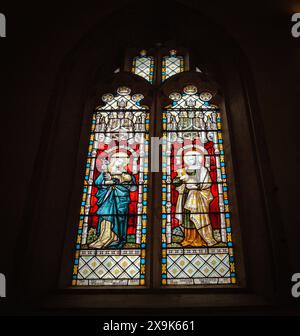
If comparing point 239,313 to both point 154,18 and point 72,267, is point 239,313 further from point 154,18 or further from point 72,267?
point 154,18

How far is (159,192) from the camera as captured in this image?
4.50 metres

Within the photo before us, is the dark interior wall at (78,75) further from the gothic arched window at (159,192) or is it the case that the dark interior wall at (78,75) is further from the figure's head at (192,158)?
the figure's head at (192,158)

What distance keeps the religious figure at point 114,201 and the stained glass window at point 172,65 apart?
1.48 metres

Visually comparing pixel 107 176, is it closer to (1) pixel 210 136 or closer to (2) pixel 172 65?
(1) pixel 210 136

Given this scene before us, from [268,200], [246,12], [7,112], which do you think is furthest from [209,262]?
[246,12]

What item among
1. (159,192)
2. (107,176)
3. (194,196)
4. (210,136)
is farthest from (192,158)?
(107,176)

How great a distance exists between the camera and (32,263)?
12.4 feet

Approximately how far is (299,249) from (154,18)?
3.74 metres

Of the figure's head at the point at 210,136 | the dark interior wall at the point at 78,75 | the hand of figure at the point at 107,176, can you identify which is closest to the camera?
the dark interior wall at the point at 78,75

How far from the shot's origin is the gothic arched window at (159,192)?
4.09 metres

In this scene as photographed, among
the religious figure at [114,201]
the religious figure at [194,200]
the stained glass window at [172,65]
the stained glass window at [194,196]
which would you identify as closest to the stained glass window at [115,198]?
the religious figure at [114,201]

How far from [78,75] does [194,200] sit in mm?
2122

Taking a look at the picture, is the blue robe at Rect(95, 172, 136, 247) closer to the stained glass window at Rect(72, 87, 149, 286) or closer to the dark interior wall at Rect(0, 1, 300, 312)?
the stained glass window at Rect(72, 87, 149, 286)

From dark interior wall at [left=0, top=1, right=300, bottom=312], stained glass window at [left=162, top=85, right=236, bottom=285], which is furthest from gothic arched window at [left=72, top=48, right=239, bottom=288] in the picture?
dark interior wall at [left=0, top=1, right=300, bottom=312]
